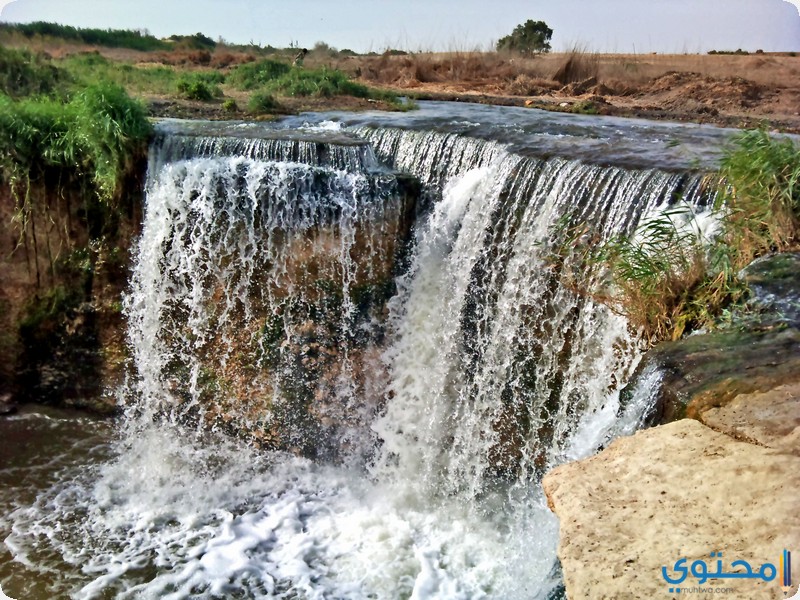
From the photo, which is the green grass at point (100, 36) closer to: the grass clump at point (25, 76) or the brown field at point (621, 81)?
the brown field at point (621, 81)

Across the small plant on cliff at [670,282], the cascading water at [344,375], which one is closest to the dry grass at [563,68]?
the cascading water at [344,375]

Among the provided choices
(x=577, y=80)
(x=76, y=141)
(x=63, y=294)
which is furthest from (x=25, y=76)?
(x=577, y=80)

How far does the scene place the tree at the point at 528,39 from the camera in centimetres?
1781

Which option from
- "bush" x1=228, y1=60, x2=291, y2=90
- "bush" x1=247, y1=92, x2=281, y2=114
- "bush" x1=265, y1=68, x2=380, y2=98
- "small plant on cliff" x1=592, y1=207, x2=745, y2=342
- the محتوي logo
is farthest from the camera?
"bush" x1=228, y1=60, x2=291, y2=90

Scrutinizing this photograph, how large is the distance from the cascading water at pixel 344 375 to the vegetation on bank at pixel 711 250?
34 cm

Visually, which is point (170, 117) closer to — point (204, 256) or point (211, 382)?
point (204, 256)

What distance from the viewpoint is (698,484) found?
2570mm

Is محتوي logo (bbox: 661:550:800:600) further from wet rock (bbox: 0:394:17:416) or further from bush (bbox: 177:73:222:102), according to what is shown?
bush (bbox: 177:73:222:102)

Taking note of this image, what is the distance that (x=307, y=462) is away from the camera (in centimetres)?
611

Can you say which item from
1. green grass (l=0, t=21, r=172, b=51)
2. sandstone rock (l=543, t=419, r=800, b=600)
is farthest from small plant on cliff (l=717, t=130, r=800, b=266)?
green grass (l=0, t=21, r=172, b=51)

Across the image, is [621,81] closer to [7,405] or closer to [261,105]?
[261,105]

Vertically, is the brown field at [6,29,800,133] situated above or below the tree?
below

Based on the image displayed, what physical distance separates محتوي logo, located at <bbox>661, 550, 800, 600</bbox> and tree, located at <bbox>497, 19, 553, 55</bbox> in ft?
55.2

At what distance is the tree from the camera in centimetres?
1781
